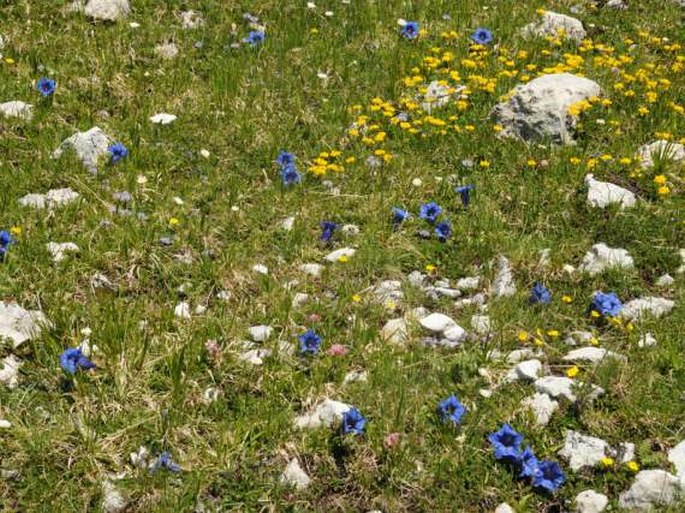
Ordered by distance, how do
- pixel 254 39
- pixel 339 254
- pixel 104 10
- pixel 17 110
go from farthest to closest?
pixel 104 10 < pixel 254 39 < pixel 17 110 < pixel 339 254

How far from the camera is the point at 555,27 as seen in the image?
8641 millimetres

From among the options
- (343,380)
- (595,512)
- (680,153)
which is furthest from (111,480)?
(680,153)

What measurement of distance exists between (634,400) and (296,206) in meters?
2.71

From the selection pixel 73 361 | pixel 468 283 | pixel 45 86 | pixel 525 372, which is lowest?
pixel 468 283

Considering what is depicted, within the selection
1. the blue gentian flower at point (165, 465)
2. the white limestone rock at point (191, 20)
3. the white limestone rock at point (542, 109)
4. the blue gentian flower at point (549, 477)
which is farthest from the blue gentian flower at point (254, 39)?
the blue gentian flower at point (549, 477)

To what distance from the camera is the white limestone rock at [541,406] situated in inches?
174

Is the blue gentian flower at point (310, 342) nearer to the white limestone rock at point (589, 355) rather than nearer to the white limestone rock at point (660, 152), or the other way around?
the white limestone rock at point (589, 355)

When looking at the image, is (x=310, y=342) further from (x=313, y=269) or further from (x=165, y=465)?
(x=165, y=465)

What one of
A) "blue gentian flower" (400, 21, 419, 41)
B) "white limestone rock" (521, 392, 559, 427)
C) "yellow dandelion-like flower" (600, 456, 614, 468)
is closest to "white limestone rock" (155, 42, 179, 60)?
"blue gentian flower" (400, 21, 419, 41)

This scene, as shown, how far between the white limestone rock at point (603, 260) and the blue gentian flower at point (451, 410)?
165 cm

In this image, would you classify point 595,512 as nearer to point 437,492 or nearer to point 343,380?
point 437,492

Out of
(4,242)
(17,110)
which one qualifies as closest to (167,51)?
(17,110)

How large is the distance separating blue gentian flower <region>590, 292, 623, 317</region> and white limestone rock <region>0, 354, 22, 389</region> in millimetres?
3246

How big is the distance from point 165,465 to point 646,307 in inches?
117
